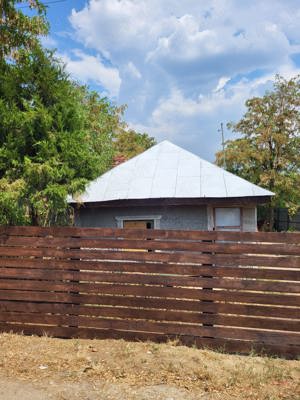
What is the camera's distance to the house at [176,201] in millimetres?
11078

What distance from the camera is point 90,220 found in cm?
1234

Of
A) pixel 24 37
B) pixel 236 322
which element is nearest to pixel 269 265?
pixel 236 322

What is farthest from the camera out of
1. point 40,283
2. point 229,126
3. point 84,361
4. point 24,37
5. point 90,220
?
point 229,126

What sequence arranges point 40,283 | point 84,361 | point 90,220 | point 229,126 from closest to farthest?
point 84,361 → point 40,283 → point 90,220 → point 229,126

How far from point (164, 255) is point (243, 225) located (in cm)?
735

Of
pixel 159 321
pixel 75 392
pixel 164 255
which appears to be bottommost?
pixel 75 392

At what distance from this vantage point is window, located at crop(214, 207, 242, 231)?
1152 centimetres

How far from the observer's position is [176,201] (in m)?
11.1

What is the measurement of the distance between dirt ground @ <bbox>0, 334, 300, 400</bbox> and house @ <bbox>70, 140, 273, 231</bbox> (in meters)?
6.55

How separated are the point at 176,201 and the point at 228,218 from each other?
182 centimetres

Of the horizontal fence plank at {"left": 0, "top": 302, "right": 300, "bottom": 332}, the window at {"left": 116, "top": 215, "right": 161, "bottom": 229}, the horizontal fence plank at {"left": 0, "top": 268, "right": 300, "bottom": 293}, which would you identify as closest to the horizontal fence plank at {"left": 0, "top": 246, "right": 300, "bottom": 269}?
the horizontal fence plank at {"left": 0, "top": 268, "right": 300, "bottom": 293}

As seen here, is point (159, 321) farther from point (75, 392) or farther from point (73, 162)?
point (73, 162)

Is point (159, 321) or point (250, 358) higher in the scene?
point (159, 321)

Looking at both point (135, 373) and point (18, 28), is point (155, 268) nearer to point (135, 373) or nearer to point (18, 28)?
point (135, 373)
